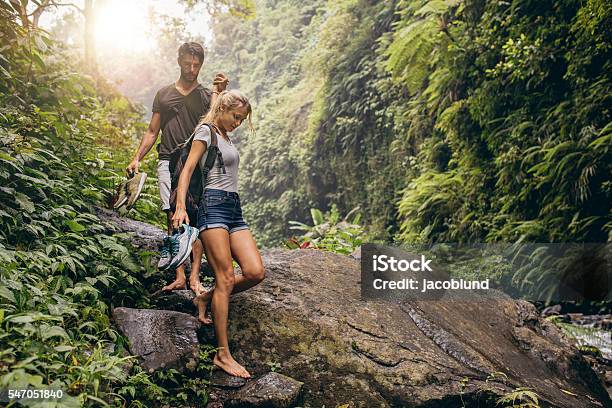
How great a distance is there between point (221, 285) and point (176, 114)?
1.92m

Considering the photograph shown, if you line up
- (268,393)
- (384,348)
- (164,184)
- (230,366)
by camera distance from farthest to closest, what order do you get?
(164,184) < (384,348) < (230,366) < (268,393)

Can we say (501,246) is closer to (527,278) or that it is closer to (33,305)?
(527,278)

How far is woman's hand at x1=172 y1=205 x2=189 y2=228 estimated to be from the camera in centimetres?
369

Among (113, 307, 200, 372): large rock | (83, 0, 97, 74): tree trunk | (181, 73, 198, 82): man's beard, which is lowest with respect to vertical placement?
(113, 307, 200, 372): large rock

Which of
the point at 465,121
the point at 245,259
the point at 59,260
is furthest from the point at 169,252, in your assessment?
the point at 465,121

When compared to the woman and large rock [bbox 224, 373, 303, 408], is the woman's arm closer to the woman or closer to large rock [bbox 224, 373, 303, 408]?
the woman

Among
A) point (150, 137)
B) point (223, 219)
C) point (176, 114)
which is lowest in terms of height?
point (223, 219)

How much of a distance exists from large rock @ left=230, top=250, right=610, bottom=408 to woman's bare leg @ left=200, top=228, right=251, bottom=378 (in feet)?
0.77

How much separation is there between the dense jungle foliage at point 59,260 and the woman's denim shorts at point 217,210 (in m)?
0.93

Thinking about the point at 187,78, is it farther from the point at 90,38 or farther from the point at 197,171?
the point at 90,38

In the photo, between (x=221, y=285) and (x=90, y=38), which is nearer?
(x=221, y=285)

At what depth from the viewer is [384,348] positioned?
4156 mm

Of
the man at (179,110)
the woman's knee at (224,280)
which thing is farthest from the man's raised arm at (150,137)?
the woman's knee at (224,280)

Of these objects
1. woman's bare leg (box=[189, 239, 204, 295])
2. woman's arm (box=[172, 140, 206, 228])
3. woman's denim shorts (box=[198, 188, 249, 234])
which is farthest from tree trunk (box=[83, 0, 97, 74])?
woman's denim shorts (box=[198, 188, 249, 234])
